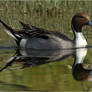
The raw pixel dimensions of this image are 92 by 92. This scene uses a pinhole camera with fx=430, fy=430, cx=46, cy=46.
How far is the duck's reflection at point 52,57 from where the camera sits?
7.84 metres

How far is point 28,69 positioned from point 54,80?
46.2 inches

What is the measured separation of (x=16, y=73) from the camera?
7.65 m

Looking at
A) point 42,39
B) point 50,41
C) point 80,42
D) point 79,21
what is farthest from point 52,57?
point 79,21

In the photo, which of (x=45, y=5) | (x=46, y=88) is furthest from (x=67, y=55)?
(x=45, y=5)

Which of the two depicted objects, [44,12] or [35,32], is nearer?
[35,32]

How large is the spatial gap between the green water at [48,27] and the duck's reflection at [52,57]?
13 cm

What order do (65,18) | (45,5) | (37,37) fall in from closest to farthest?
(37,37), (65,18), (45,5)

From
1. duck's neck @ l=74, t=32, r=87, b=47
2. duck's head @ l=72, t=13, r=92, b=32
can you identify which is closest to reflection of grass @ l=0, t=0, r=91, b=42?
duck's head @ l=72, t=13, r=92, b=32

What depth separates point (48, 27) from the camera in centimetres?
1356

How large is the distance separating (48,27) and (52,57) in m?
4.10

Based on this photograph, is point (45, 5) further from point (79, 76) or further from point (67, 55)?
point (79, 76)

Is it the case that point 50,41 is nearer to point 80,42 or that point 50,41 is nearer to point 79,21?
point 80,42

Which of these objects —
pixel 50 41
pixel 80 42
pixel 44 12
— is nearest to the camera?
pixel 50 41

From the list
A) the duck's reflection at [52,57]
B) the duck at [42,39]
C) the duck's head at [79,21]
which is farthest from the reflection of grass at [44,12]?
the duck's reflection at [52,57]
